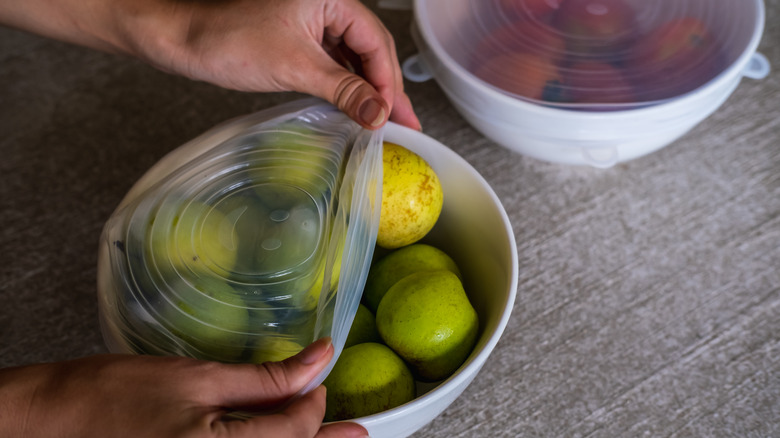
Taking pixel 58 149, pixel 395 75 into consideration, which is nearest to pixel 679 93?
pixel 395 75

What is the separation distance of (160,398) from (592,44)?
1.97 ft

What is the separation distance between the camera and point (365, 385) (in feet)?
1.82

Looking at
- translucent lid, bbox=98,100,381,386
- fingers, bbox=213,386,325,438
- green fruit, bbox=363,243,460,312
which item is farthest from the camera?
green fruit, bbox=363,243,460,312

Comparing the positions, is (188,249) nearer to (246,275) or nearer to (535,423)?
(246,275)

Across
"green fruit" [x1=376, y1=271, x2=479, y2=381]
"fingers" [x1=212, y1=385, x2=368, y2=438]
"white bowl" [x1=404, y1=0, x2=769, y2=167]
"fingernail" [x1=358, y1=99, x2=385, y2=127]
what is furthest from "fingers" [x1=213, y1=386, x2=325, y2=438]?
"white bowl" [x1=404, y1=0, x2=769, y2=167]

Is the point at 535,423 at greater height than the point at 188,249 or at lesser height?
lesser

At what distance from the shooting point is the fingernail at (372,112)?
653 mm

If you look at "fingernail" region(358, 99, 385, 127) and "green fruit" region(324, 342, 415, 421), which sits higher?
"fingernail" region(358, 99, 385, 127)

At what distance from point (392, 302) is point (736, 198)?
0.49m

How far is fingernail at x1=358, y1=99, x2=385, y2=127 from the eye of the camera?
2.14ft

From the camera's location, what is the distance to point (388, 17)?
1031 mm

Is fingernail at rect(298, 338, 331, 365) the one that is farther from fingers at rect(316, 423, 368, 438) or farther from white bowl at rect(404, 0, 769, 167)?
white bowl at rect(404, 0, 769, 167)

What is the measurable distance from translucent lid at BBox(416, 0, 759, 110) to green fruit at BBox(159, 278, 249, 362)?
1.25ft

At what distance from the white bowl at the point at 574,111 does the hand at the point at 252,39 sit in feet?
0.21
